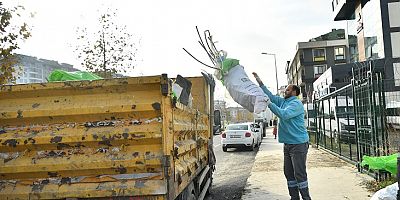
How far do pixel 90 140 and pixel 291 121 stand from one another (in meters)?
3.17

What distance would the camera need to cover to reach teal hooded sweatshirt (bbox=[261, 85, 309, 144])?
19.3 ft

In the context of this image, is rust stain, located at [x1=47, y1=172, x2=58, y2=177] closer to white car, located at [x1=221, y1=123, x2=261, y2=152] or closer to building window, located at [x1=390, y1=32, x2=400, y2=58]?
white car, located at [x1=221, y1=123, x2=261, y2=152]

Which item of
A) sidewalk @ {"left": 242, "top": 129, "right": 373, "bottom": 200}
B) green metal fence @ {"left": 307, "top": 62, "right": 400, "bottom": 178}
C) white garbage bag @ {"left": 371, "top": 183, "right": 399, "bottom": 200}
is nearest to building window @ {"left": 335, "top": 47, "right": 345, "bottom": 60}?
green metal fence @ {"left": 307, "top": 62, "right": 400, "bottom": 178}

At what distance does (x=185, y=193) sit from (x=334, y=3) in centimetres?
3926

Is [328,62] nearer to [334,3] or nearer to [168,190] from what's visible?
[334,3]

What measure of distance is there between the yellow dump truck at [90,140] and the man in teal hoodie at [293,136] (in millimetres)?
2274

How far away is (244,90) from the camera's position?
5922 millimetres

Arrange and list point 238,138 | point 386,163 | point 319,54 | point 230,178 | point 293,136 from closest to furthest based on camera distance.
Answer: point 386,163, point 293,136, point 230,178, point 238,138, point 319,54

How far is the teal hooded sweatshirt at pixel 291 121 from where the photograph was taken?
5895 mm

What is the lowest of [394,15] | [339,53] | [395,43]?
[395,43]

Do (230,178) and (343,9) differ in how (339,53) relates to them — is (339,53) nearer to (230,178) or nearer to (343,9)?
(343,9)

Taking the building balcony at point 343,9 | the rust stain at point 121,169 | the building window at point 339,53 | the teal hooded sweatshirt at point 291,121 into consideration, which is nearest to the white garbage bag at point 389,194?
the teal hooded sweatshirt at point 291,121

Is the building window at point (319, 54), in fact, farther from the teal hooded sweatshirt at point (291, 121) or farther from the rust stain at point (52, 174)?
the rust stain at point (52, 174)

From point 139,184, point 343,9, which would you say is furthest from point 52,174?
point 343,9
